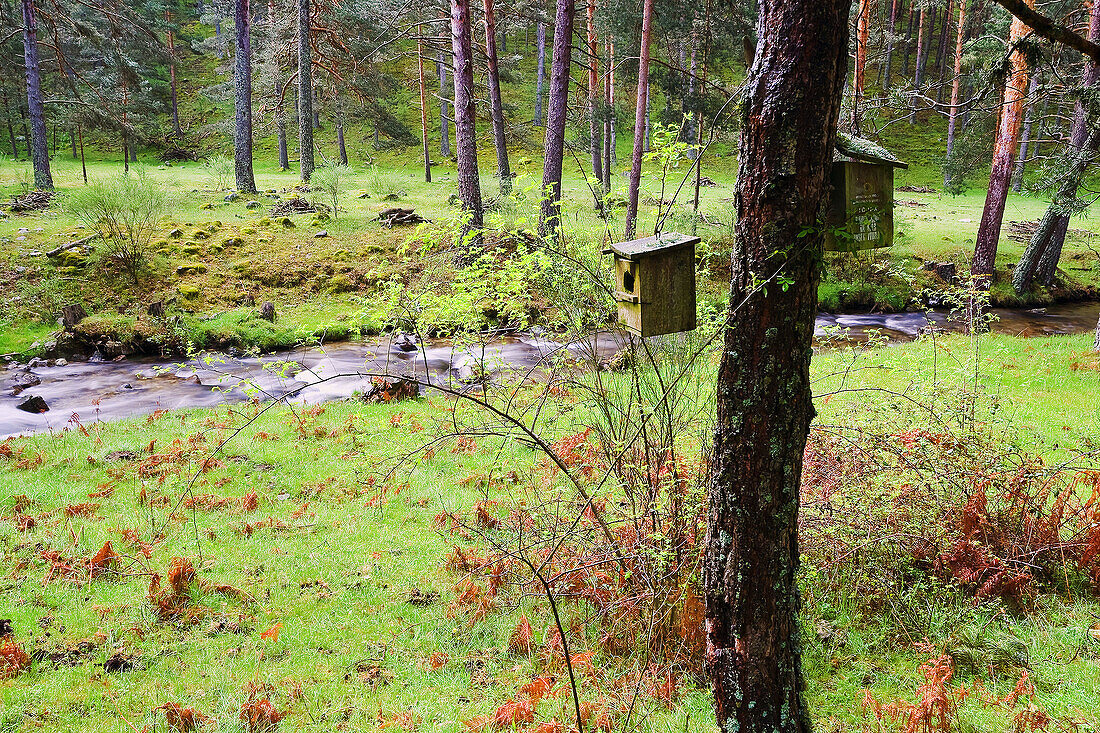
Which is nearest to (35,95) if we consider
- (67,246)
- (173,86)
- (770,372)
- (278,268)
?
(67,246)

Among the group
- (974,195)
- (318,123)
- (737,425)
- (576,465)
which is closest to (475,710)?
(737,425)

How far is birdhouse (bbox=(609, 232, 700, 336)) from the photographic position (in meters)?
3.46

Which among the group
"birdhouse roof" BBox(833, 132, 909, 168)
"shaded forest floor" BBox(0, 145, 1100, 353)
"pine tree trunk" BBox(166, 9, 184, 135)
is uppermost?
"pine tree trunk" BBox(166, 9, 184, 135)

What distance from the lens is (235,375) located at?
9312 mm

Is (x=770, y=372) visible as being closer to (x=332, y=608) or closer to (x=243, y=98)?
(x=332, y=608)

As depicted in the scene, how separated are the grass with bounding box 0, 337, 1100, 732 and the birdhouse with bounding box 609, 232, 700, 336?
Answer: 1868 mm

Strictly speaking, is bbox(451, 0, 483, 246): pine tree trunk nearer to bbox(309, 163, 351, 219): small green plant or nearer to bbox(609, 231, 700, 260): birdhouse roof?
bbox(309, 163, 351, 219): small green plant

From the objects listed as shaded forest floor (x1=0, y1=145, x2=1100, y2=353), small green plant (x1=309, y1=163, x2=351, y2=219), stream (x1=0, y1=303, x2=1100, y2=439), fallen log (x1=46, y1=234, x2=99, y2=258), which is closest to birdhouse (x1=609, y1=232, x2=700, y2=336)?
stream (x1=0, y1=303, x2=1100, y2=439)

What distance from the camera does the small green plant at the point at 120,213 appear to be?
45.9 feet

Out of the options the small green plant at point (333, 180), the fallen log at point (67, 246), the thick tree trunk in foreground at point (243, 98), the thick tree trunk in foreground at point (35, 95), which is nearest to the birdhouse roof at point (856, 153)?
the fallen log at point (67, 246)

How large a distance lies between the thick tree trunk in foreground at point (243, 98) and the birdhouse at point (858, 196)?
72.8 ft

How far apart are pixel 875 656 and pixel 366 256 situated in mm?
15137

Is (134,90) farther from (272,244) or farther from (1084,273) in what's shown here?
(1084,273)

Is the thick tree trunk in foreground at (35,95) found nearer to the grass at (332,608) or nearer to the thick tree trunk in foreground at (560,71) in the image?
the thick tree trunk in foreground at (560,71)
